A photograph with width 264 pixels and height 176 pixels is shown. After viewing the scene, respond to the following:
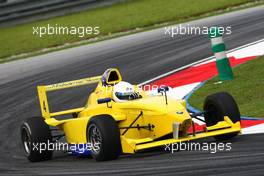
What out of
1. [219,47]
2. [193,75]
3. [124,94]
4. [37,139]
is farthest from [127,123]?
[193,75]

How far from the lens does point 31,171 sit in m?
9.69

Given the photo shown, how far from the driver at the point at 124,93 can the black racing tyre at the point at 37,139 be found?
1.07 m

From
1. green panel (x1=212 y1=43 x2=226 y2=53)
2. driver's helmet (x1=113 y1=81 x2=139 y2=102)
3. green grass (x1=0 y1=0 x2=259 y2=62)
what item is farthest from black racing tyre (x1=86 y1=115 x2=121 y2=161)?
green grass (x1=0 y1=0 x2=259 y2=62)

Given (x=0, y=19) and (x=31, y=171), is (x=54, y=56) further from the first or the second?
(x=31, y=171)

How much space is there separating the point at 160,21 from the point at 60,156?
40.4 ft

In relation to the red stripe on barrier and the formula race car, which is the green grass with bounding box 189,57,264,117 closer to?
the red stripe on barrier

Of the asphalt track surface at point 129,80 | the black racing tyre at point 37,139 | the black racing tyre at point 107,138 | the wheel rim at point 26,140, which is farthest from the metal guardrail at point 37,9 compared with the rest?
the black racing tyre at point 107,138

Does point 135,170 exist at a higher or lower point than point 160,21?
lower

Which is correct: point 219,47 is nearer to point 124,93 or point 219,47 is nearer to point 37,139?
point 124,93

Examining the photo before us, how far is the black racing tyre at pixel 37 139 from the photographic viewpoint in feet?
34.8

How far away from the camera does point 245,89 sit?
1288 centimetres

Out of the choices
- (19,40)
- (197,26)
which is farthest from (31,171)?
(19,40)

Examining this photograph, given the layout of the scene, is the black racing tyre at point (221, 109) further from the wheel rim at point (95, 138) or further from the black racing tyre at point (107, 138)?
the wheel rim at point (95, 138)

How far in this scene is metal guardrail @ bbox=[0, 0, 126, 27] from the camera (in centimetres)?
2548
